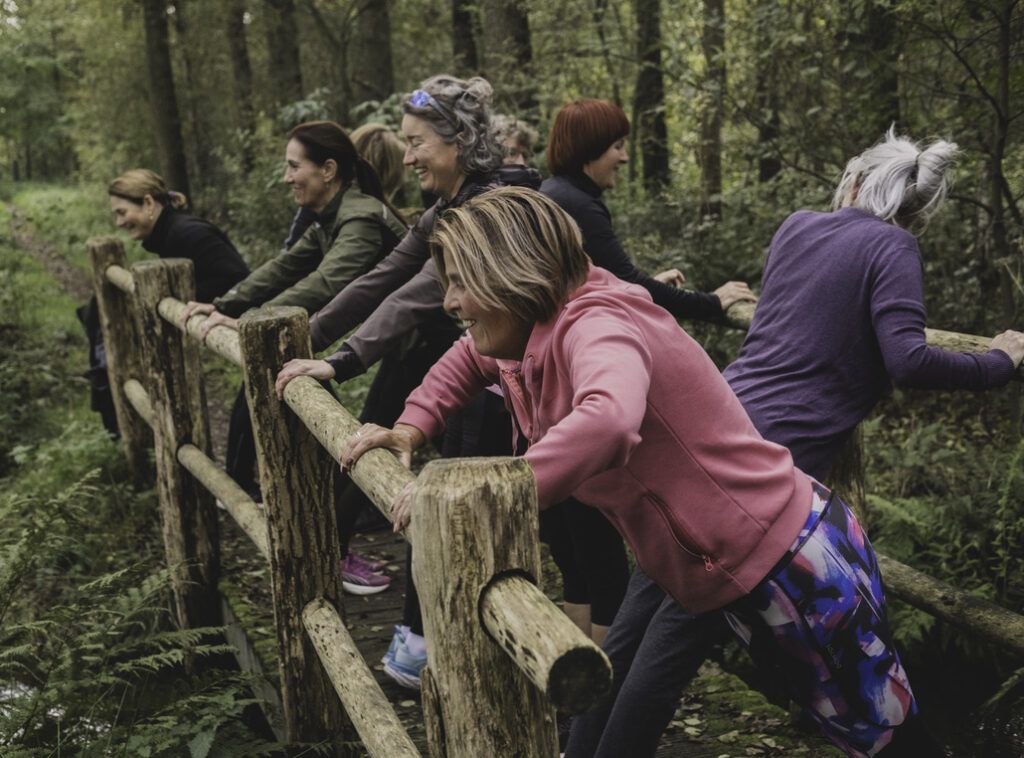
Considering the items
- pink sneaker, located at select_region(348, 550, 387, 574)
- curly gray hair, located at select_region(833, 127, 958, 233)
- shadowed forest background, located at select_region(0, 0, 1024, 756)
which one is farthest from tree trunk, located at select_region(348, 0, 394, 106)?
curly gray hair, located at select_region(833, 127, 958, 233)

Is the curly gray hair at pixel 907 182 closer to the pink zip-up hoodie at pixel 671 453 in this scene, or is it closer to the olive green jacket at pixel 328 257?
the pink zip-up hoodie at pixel 671 453

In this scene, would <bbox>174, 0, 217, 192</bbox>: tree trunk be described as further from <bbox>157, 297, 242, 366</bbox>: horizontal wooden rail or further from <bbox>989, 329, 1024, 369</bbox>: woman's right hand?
<bbox>989, 329, 1024, 369</bbox>: woman's right hand

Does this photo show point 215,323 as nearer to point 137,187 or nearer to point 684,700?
point 137,187

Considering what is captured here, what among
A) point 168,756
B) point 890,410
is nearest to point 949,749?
point 168,756

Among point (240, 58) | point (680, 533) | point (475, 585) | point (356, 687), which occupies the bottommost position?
point (356, 687)

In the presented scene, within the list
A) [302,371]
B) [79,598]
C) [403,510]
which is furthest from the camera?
[79,598]

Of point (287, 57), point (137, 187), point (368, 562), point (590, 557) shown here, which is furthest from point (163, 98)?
point (590, 557)

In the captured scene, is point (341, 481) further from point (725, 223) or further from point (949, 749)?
point (725, 223)

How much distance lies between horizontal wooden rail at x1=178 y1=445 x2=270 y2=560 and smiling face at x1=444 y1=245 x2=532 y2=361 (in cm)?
156

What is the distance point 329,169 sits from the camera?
13.4 ft

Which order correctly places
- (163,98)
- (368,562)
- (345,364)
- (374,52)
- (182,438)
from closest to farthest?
(345,364) → (182,438) → (368,562) → (374,52) → (163,98)

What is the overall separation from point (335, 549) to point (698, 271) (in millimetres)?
5203

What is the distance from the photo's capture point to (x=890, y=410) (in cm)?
725

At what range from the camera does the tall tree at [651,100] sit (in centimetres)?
1037
